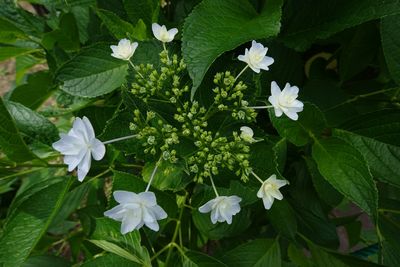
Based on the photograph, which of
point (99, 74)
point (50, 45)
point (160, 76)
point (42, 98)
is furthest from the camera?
point (42, 98)

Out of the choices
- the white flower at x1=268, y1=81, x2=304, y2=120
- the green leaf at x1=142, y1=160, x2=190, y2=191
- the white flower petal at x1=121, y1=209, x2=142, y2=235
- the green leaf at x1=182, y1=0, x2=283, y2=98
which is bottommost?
the green leaf at x1=142, y1=160, x2=190, y2=191

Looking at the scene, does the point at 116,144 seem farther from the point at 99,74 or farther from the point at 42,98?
the point at 42,98

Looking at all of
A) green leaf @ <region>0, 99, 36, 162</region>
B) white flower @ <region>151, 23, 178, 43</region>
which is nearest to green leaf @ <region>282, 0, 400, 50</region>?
white flower @ <region>151, 23, 178, 43</region>

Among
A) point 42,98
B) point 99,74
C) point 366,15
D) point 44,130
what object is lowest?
point 42,98

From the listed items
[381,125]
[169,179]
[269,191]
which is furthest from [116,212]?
[381,125]

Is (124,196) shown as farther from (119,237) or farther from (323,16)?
(323,16)

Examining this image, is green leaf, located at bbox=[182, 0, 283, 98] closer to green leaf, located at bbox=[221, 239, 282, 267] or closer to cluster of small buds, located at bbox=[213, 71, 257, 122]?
cluster of small buds, located at bbox=[213, 71, 257, 122]

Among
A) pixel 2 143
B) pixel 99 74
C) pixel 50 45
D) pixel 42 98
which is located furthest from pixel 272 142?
pixel 42 98
